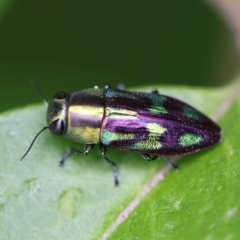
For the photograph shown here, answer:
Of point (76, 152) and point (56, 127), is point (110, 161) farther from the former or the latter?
point (56, 127)

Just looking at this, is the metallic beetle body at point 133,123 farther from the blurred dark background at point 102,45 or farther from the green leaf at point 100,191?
the blurred dark background at point 102,45

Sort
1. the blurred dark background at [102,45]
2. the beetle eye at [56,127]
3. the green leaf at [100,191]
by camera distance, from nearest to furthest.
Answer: the green leaf at [100,191], the beetle eye at [56,127], the blurred dark background at [102,45]

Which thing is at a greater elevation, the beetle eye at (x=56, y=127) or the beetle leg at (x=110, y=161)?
the beetle leg at (x=110, y=161)

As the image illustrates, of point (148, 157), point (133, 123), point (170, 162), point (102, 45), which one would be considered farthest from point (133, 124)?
point (102, 45)

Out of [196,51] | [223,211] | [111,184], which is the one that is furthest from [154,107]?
[196,51]

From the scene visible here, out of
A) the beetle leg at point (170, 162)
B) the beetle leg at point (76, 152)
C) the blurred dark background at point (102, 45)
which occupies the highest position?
the beetle leg at point (170, 162)

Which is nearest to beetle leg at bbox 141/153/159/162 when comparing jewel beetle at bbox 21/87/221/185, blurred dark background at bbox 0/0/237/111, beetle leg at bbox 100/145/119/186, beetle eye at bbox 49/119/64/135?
jewel beetle at bbox 21/87/221/185

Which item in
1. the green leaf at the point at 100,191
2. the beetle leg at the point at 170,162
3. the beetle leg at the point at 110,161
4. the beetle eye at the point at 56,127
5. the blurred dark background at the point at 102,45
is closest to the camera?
the green leaf at the point at 100,191

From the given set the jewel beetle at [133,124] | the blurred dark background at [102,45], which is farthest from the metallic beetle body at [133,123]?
the blurred dark background at [102,45]
